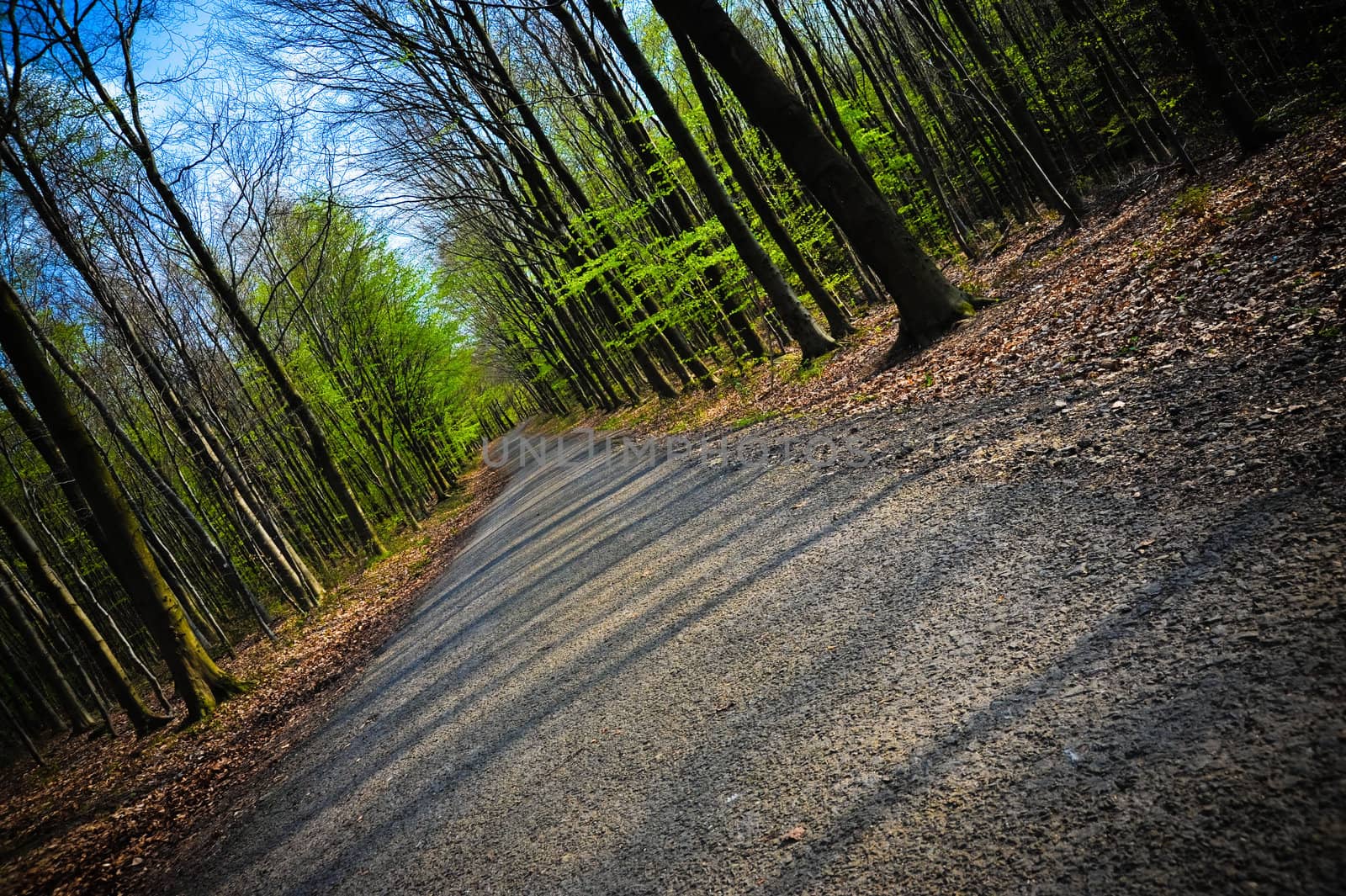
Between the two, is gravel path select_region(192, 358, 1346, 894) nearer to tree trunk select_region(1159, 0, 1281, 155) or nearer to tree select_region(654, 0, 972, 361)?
tree select_region(654, 0, 972, 361)

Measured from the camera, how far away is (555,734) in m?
3.78

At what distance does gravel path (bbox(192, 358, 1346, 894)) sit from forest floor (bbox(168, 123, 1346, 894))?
0.01m

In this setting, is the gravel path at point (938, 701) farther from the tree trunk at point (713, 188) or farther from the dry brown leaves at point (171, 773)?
the tree trunk at point (713, 188)

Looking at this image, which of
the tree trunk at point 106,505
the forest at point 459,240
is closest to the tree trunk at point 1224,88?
the forest at point 459,240

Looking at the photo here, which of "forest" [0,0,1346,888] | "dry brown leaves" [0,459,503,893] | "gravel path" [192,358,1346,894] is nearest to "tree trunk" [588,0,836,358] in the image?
"forest" [0,0,1346,888]

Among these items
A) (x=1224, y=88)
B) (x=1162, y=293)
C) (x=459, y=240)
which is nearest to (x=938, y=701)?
(x=1162, y=293)

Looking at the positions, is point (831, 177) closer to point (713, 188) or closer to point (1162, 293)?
point (713, 188)

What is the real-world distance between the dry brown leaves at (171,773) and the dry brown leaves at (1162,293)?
7.21 metres

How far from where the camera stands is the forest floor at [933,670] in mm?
1818

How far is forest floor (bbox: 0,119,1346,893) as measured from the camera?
182 cm

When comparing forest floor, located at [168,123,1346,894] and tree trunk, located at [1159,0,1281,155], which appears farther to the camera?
tree trunk, located at [1159,0,1281,155]

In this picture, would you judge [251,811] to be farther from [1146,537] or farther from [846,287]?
[846,287]

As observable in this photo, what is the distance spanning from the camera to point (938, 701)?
2.45m

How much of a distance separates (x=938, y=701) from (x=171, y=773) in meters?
8.25
